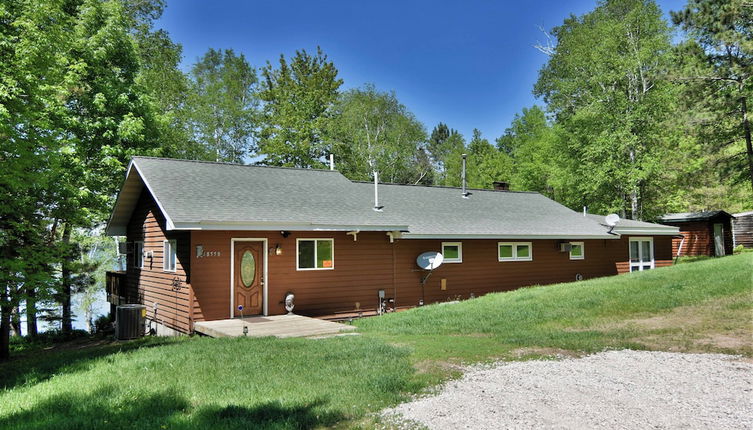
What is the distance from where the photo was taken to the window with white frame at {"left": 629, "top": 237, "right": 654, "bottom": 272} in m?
19.8

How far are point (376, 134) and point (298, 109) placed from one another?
801cm

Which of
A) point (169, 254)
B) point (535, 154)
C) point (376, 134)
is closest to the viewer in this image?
point (169, 254)

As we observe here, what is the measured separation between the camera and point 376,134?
35.7m

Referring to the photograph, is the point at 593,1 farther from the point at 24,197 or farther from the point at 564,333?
the point at 24,197

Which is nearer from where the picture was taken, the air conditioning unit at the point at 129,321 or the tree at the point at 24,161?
the tree at the point at 24,161

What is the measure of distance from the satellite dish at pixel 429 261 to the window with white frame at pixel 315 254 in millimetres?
2877

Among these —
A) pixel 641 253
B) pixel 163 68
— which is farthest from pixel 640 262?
pixel 163 68

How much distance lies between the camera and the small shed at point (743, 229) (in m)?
29.6

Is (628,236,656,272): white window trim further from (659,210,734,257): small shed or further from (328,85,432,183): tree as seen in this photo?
(328,85,432,183): tree

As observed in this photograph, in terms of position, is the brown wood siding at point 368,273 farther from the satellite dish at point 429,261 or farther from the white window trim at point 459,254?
the satellite dish at point 429,261

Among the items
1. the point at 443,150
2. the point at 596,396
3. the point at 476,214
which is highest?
the point at 443,150

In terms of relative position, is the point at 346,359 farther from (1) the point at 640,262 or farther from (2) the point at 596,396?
(1) the point at 640,262

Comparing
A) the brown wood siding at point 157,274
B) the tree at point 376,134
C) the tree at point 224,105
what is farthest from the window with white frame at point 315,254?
the tree at point 224,105

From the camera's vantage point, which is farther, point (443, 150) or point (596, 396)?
point (443, 150)
